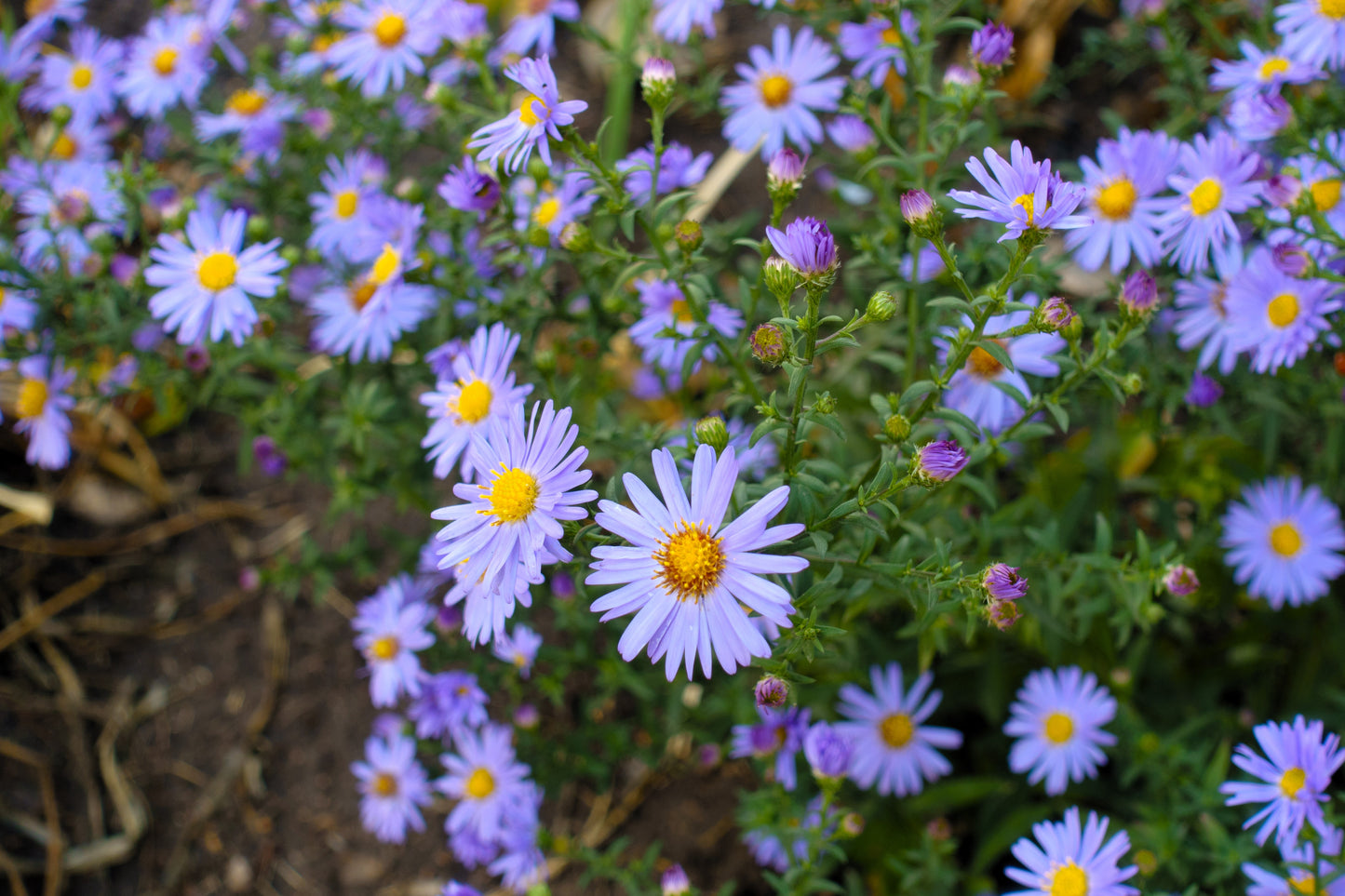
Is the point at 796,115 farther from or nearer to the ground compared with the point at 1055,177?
farther from the ground

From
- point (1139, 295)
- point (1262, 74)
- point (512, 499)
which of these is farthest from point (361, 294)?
point (1262, 74)

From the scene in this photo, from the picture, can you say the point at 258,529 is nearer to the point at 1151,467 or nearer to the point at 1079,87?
the point at 1151,467

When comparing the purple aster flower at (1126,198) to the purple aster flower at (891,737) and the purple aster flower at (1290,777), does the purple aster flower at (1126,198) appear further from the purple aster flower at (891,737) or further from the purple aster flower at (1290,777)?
the purple aster flower at (891,737)

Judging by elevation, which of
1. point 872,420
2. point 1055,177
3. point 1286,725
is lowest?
point 1286,725

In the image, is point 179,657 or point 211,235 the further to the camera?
point 179,657

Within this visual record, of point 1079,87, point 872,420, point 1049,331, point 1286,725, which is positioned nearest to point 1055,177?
point 1049,331

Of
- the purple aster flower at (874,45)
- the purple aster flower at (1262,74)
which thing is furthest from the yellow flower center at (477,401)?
the purple aster flower at (1262,74)

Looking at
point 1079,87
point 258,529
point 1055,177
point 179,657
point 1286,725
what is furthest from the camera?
point 1079,87
